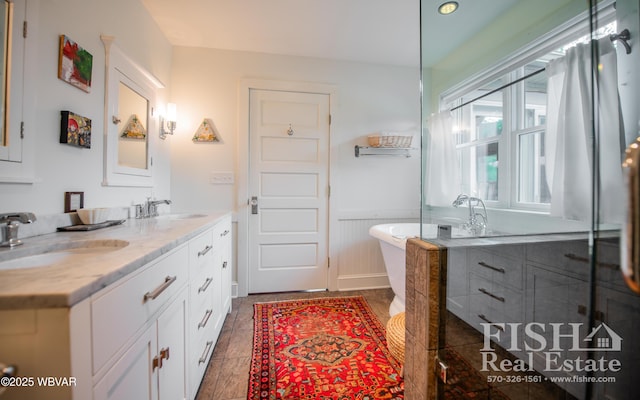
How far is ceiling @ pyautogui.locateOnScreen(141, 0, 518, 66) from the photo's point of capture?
1.68 metres

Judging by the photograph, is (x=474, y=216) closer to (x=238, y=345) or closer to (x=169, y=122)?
(x=238, y=345)

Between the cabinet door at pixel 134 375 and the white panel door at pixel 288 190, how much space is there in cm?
182

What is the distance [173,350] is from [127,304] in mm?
455

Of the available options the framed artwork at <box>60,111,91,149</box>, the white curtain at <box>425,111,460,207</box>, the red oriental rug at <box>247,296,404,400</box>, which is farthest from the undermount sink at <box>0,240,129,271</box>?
the white curtain at <box>425,111,460,207</box>

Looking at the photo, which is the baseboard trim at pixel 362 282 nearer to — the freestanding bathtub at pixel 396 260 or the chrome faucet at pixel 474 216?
the freestanding bathtub at pixel 396 260

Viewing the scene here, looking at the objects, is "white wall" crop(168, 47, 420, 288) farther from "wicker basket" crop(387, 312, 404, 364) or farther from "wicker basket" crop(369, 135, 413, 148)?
"wicker basket" crop(387, 312, 404, 364)

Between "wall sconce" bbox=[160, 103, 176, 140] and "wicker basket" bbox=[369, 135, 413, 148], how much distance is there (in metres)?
1.96

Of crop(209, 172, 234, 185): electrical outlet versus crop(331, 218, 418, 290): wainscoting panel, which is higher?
crop(209, 172, 234, 185): electrical outlet

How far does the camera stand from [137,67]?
6.11ft

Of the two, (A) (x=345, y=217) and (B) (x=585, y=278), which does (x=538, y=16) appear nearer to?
(B) (x=585, y=278)

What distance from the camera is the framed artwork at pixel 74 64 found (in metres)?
1.24

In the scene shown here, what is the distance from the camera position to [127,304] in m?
0.70

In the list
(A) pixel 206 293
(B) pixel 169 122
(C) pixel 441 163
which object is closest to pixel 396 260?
(C) pixel 441 163

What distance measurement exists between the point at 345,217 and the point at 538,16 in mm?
2097
